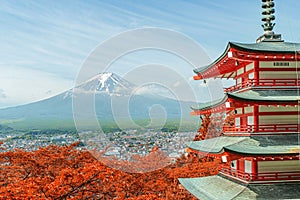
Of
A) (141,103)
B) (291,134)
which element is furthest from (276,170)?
(141,103)

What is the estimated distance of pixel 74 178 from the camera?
406 inches

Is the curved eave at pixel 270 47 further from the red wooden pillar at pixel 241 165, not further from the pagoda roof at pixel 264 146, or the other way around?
the red wooden pillar at pixel 241 165

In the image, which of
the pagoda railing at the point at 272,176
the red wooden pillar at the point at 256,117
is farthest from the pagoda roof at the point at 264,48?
the pagoda railing at the point at 272,176

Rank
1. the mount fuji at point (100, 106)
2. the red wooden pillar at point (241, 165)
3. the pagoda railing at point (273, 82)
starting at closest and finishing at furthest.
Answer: the pagoda railing at point (273, 82)
the red wooden pillar at point (241, 165)
the mount fuji at point (100, 106)

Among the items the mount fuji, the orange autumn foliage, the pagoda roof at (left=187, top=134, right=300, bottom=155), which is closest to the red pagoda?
the pagoda roof at (left=187, top=134, right=300, bottom=155)

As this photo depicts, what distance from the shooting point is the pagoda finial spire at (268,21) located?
11.1m

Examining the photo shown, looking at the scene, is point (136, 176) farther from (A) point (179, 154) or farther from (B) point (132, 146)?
(A) point (179, 154)

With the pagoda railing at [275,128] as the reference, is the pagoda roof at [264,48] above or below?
above

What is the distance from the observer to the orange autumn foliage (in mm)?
9594

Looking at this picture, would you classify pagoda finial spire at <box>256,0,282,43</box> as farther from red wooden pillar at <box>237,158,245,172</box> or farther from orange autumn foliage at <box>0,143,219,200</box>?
orange autumn foliage at <box>0,143,219,200</box>

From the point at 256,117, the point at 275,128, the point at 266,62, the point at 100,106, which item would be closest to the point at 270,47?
the point at 266,62

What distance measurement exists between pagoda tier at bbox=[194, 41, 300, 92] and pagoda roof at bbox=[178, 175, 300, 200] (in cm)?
320

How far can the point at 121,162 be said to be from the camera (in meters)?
18.9

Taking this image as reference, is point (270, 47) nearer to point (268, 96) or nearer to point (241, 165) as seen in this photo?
point (268, 96)
